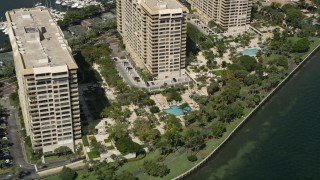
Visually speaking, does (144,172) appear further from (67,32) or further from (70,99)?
(67,32)

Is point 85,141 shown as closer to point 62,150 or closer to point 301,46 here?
point 62,150

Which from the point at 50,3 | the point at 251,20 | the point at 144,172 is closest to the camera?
the point at 144,172

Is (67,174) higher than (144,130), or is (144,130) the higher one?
(144,130)

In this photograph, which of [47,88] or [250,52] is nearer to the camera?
[47,88]

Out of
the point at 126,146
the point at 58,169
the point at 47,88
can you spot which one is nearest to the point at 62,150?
the point at 58,169

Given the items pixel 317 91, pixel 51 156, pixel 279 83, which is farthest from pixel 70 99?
pixel 317 91

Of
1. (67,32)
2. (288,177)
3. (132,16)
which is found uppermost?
(132,16)
